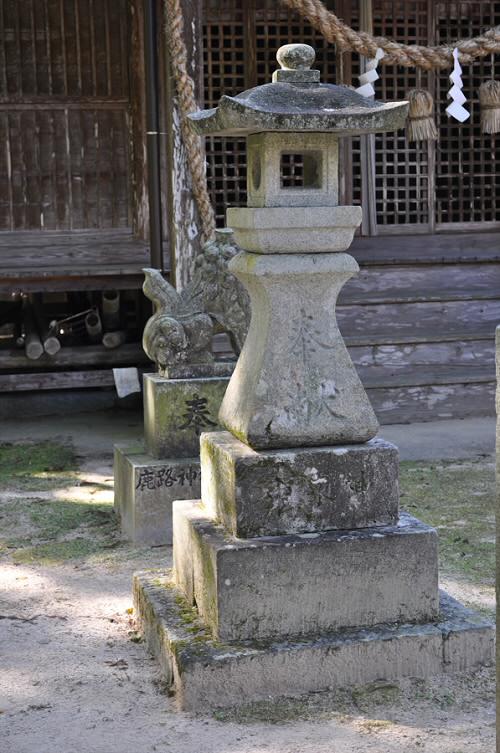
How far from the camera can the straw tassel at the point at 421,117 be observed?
916cm

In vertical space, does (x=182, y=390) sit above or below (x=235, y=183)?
below

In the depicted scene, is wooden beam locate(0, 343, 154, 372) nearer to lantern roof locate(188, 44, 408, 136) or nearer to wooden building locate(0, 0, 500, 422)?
wooden building locate(0, 0, 500, 422)

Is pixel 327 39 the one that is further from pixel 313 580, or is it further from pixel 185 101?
pixel 313 580

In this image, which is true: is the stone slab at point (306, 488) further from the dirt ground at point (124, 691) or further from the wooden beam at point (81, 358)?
the wooden beam at point (81, 358)

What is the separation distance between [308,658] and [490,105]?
6.14 m

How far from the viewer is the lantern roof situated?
4.47 m

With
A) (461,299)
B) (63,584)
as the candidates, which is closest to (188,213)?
(461,299)

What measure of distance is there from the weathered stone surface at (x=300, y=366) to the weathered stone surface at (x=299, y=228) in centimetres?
4


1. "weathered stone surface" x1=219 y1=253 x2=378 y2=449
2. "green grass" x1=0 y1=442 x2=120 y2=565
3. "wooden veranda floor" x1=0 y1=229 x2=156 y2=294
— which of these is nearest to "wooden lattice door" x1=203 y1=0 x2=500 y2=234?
"wooden veranda floor" x1=0 y1=229 x2=156 y2=294

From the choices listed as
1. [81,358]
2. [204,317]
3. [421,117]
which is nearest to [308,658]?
[204,317]

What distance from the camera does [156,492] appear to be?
6.44 meters

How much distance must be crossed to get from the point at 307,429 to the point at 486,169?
20.1ft

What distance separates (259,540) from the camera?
4.53 meters

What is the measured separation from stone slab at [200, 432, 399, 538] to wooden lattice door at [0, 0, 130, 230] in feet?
16.9
